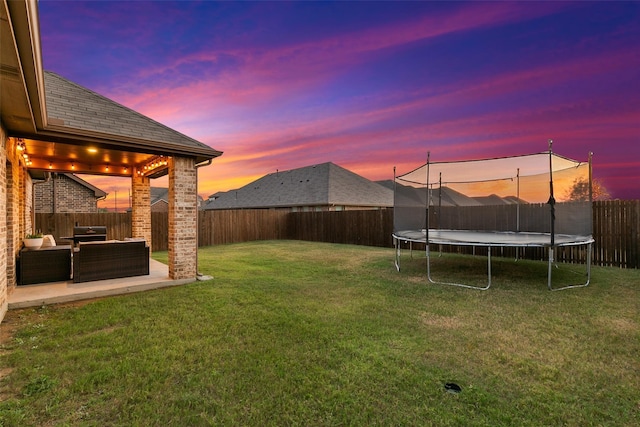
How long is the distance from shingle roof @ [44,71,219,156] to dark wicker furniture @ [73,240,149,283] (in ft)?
6.55

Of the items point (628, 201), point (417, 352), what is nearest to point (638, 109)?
point (628, 201)

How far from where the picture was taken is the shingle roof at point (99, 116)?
460 centimetres

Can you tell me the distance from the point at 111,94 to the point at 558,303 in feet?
40.6

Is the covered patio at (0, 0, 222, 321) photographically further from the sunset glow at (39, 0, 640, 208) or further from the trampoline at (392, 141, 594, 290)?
the trampoline at (392, 141, 594, 290)

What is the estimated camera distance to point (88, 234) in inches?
341

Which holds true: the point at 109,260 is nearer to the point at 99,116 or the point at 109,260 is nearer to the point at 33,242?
the point at 33,242

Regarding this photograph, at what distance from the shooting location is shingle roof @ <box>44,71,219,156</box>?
4602mm

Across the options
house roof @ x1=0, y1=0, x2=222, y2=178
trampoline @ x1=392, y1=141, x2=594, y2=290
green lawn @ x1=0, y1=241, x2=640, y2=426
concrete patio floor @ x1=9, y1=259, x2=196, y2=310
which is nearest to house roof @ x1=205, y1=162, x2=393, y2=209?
trampoline @ x1=392, y1=141, x2=594, y2=290

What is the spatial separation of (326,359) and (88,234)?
9274 millimetres

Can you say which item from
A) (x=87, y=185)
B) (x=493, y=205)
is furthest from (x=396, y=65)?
(x=87, y=185)

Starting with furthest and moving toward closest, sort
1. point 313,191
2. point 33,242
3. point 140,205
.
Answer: point 313,191 < point 140,205 < point 33,242

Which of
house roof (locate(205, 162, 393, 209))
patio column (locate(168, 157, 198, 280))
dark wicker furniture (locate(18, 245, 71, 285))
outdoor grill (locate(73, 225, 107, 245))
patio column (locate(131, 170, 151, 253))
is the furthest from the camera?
house roof (locate(205, 162, 393, 209))

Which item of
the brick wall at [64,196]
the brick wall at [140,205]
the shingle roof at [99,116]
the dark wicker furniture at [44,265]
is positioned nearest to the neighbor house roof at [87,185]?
the brick wall at [64,196]

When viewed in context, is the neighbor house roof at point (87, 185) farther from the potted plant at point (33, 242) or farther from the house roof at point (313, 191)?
the potted plant at point (33, 242)
